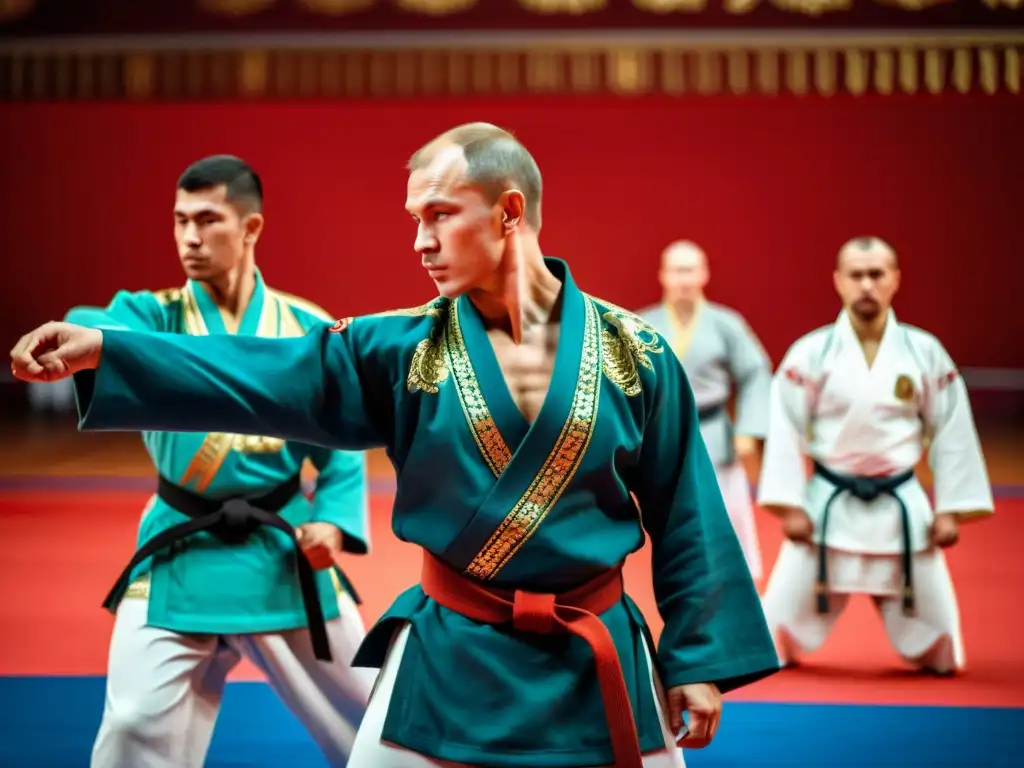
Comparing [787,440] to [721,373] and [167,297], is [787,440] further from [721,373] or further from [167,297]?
[167,297]

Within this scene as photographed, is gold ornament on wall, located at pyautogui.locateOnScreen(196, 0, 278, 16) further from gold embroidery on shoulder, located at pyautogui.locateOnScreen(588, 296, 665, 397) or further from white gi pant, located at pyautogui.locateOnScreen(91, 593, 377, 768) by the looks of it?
gold embroidery on shoulder, located at pyautogui.locateOnScreen(588, 296, 665, 397)

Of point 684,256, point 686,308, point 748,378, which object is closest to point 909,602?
point 748,378

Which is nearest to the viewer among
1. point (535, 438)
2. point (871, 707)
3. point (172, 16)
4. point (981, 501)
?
point (535, 438)

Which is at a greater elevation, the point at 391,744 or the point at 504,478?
the point at 504,478

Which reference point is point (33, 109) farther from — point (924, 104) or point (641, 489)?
point (641, 489)

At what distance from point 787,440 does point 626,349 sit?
2527 mm

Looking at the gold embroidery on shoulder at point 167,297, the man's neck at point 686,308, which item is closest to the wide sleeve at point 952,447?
the man's neck at point 686,308

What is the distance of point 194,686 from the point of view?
→ 8.73ft

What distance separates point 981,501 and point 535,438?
2767 millimetres

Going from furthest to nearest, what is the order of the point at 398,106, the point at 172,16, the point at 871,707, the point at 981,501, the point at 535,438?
the point at 398,106, the point at 172,16, the point at 981,501, the point at 871,707, the point at 535,438

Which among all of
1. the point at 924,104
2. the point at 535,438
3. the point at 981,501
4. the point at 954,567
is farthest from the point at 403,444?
the point at 924,104

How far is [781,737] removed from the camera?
3.50 m

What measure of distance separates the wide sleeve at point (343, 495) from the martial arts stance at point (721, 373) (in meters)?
2.47

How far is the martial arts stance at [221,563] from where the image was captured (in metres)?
2.59
